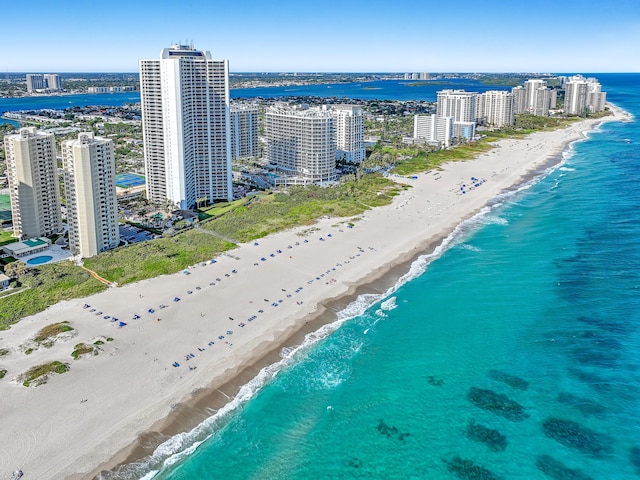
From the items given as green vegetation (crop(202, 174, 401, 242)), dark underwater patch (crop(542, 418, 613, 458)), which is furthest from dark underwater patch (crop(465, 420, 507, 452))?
green vegetation (crop(202, 174, 401, 242))

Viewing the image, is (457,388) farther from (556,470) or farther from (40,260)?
(40,260)

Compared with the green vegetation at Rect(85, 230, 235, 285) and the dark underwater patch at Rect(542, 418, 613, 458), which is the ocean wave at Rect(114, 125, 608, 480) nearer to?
the dark underwater patch at Rect(542, 418, 613, 458)

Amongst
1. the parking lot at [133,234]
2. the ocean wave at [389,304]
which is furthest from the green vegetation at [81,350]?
the parking lot at [133,234]

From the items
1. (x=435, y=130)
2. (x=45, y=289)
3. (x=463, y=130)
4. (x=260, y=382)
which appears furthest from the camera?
(x=463, y=130)

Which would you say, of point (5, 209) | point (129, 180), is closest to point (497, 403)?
point (5, 209)

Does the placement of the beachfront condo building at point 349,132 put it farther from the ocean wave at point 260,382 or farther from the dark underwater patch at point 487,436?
the dark underwater patch at point 487,436

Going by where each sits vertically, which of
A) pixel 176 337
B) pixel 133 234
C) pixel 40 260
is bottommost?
pixel 176 337
